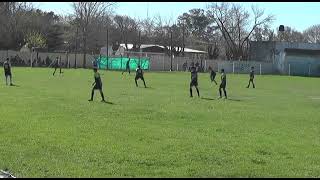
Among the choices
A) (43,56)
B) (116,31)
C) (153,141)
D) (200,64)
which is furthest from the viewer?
(116,31)

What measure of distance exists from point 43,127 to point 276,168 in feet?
22.6

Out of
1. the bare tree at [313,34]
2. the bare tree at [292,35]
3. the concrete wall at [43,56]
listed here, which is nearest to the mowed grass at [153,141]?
the concrete wall at [43,56]

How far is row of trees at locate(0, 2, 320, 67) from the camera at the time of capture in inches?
3583

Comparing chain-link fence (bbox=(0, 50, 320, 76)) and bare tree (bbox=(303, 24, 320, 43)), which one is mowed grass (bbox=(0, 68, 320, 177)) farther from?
bare tree (bbox=(303, 24, 320, 43))

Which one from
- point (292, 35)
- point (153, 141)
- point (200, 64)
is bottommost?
point (153, 141)

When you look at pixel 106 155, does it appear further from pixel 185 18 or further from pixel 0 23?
pixel 185 18

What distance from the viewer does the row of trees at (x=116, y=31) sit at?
3583 inches

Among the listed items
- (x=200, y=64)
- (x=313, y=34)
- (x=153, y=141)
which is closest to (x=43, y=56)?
(x=200, y=64)

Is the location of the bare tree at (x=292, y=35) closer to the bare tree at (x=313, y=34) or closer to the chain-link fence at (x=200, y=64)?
the bare tree at (x=313, y=34)

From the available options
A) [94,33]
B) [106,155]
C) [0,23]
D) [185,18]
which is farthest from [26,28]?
[106,155]

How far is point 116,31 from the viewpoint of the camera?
116625mm

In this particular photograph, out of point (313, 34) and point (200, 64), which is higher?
point (313, 34)

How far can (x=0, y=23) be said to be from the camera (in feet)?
286

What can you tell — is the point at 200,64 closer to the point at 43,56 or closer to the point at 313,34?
the point at 43,56
